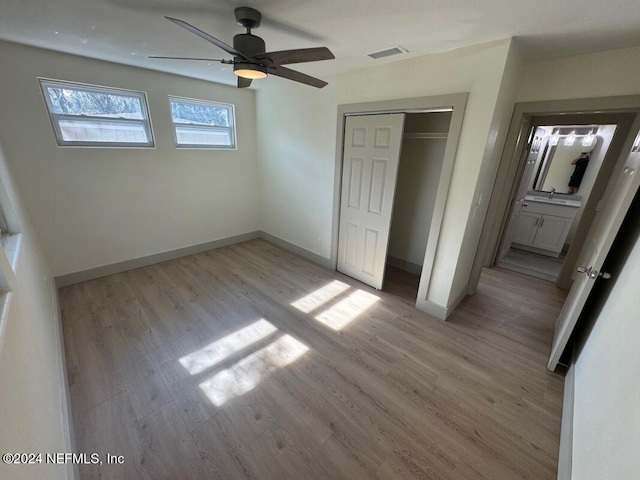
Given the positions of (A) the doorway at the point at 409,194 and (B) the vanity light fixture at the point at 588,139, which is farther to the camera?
(B) the vanity light fixture at the point at 588,139

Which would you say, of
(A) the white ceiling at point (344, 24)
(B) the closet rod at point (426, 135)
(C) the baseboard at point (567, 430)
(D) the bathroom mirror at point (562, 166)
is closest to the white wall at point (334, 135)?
(A) the white ceiling at point (344, 24)

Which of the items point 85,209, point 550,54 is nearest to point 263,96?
point 85,209

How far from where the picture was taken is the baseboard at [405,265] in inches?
141

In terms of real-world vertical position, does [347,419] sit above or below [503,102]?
below

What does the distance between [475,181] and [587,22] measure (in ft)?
3.56

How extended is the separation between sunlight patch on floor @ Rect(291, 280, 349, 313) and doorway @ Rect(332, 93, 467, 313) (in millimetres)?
318

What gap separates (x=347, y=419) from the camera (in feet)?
5.42

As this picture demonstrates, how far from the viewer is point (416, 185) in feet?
11.0

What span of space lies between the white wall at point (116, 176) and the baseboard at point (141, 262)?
0.20ft

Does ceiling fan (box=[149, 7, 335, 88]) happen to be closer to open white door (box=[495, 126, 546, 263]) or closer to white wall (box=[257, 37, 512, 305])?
white wall (box=[257, 37, 512, 305])

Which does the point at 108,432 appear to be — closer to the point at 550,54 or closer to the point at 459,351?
the point at 459,351

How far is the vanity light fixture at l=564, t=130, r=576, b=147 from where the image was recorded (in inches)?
164

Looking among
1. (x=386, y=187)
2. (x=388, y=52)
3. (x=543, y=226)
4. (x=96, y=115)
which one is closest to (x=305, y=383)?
(x=386, y=187)

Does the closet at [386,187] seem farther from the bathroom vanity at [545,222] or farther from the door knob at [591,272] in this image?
the bathroom vanity at [545,222]
